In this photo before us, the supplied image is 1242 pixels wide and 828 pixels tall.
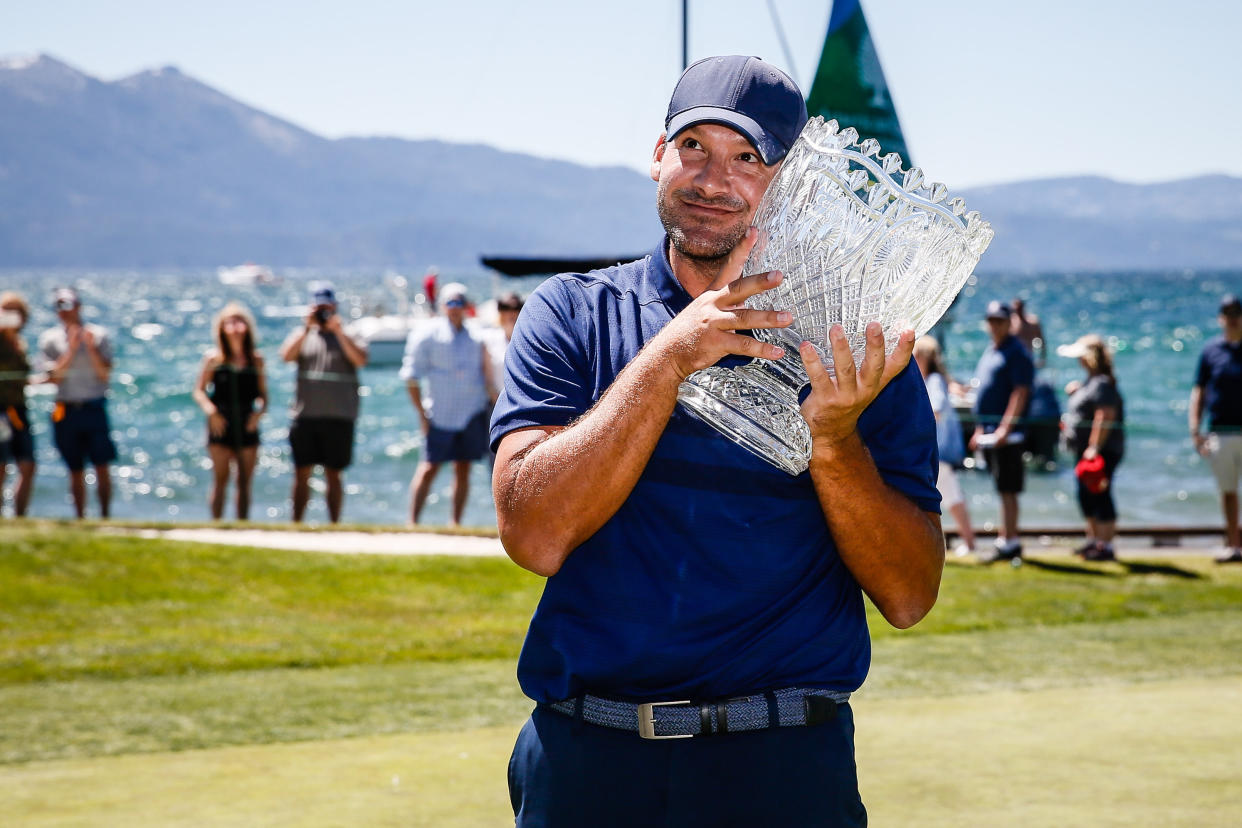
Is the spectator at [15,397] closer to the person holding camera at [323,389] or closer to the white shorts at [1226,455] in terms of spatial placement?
the person holding camera at [323,389]

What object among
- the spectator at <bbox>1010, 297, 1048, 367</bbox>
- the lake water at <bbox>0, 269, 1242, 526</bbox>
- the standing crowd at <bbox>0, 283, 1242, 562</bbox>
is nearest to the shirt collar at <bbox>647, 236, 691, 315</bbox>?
the standing crowd at <bbox>0, 283, 1242, 562</bbox>

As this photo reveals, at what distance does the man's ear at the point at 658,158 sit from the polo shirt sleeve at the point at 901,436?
475 mm

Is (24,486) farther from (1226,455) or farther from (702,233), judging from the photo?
(702,233)

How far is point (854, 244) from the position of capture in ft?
5.92

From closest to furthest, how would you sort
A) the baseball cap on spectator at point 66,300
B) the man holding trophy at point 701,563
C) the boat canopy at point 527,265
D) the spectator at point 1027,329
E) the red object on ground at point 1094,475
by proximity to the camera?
the man holding trophy at point 701,563
the red object on ground at point 1094,475
the baseball cap on spectator at point 66,300
the spectator at point 1027,329
the boat canopy at point 527,265

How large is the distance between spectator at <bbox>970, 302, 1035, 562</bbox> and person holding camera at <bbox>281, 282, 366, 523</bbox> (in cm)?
454

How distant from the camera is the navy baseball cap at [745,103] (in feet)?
6.63

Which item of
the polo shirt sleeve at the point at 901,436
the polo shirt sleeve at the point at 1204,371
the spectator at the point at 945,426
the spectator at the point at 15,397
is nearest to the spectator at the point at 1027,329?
the polo shirt sleeve at the point at 1204,371

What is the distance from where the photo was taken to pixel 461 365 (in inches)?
397

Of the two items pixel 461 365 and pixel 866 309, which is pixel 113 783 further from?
pixel 461 365

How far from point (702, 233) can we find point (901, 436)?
433 millimetres

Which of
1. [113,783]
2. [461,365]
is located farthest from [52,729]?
[461,365]

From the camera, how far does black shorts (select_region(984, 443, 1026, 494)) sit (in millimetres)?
9914

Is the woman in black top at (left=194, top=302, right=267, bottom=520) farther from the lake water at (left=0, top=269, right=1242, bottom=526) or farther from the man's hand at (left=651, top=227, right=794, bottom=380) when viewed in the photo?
the man's hand at (left=651, top=227, right=794, bottom=380)
